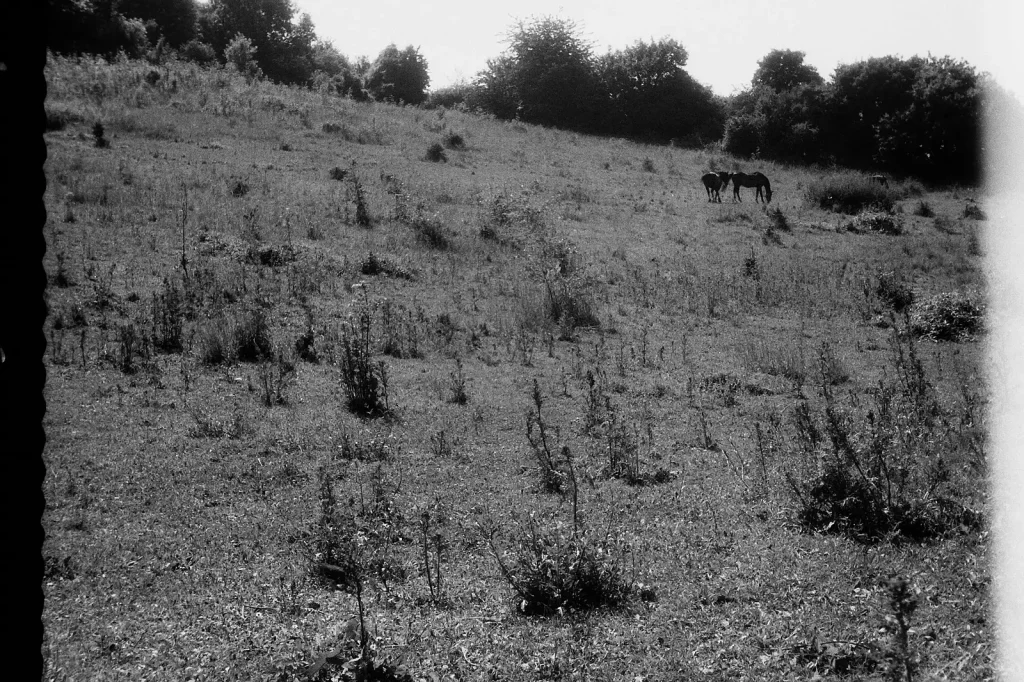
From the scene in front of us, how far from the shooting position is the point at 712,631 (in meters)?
4.12

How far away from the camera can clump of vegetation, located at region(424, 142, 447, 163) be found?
25559mm

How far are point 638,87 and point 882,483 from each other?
4276 cm

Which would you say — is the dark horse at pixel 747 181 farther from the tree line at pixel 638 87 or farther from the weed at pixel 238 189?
the weed at pixel 238 189

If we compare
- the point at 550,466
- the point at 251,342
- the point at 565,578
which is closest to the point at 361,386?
the point at 251,342

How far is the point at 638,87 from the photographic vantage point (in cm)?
4544

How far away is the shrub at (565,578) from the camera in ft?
14.7

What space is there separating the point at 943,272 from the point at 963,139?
20427mm

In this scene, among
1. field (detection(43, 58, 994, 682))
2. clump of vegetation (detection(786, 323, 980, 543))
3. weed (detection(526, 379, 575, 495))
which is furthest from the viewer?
weed (detection(526, 379, 575, 495))

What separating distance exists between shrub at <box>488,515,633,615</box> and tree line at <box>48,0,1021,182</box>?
32363 mm

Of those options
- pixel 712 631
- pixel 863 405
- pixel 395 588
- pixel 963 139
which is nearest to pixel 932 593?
pixel 712 631

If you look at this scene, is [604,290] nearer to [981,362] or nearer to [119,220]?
[981,362]

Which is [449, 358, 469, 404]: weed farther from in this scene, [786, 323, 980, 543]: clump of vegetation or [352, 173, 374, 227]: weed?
[352, 173, 374, 227]: weed

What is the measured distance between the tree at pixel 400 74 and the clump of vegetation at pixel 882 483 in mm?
43406

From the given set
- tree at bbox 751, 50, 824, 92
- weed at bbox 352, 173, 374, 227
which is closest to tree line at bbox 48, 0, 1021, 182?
tree at bbox 751, 50, 824, 92
